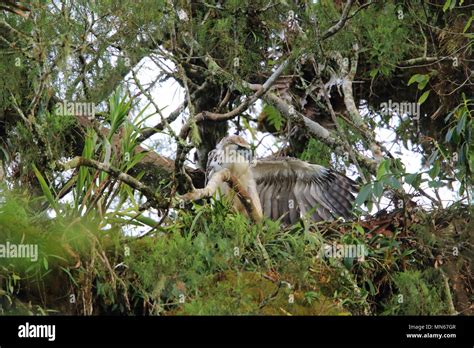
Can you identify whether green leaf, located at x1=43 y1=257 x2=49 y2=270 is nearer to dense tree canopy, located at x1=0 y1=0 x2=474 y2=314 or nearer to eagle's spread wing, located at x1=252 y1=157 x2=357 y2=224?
dense tree canopy, located at x1=0 y1=0 x2=474 y2=314

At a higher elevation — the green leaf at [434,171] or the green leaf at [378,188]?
the green leaf at [434,171]

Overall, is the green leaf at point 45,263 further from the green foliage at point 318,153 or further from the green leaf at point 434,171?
the green foliage at point 318,153

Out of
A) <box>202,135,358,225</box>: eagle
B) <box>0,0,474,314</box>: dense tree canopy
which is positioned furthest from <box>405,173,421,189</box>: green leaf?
<box>202,135,358,225</box>: eagle

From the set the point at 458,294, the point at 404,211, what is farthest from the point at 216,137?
the point at 458,294

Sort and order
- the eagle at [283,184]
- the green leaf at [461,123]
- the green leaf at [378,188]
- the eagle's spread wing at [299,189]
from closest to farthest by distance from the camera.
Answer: the green leaf at [461,123] → the green leaf at [378,188] → the eagle at [283,184] → the eagle's spread wing at [299,189]

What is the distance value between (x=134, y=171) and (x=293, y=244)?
2712 mm

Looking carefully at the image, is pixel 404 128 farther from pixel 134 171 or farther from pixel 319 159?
pixel 134 171

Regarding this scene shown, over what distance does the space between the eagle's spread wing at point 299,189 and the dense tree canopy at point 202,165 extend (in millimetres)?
438

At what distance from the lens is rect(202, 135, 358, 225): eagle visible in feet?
30.2

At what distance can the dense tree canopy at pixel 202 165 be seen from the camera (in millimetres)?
6797

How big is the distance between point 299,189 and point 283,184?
172 millimetres

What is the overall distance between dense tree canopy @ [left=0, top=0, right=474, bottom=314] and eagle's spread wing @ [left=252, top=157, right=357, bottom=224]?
1.44ft

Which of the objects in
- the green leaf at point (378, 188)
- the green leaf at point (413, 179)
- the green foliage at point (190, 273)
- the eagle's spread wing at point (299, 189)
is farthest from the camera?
the eagle's spread wing at point (299, 189)

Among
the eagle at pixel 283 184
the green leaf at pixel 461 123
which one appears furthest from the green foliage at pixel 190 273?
the eagle at pixel 283 184
